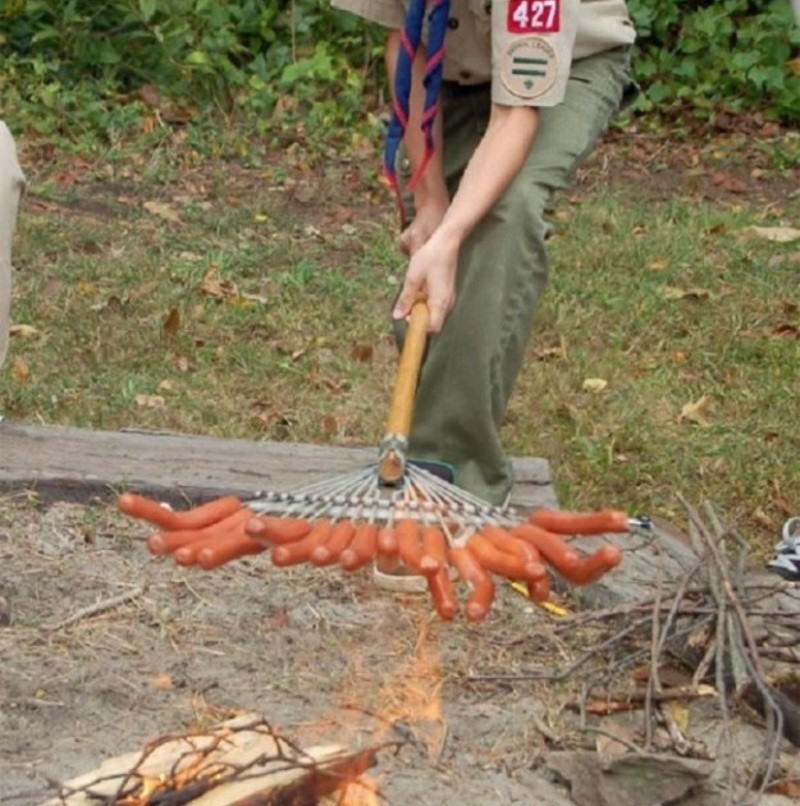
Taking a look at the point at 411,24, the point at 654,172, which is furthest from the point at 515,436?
the point at 654,172

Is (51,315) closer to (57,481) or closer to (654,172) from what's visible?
(57,481)

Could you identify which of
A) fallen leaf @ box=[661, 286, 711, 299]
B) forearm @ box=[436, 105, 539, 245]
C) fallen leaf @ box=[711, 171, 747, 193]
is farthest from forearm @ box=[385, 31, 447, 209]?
fallen leaf @ box=[711, 171, 747, 193]

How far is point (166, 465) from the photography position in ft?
15.5

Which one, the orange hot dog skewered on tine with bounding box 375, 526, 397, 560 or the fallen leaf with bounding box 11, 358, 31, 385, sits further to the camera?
the fallen leaf with bounding box 11, 358, 31, 385

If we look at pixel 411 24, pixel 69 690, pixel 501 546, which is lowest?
pixel 69 690

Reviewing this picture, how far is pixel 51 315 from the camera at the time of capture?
6.52 meters

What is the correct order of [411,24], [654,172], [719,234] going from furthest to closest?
[654,172] < [719,234] < [411,24]

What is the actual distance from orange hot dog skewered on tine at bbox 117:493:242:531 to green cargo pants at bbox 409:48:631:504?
48.6 inches

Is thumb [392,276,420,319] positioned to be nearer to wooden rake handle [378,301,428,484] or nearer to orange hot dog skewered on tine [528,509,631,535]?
wooden rake handle [378,301,428,484]

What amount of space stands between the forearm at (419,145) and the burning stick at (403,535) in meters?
1.18

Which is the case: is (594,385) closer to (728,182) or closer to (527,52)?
(527,52)

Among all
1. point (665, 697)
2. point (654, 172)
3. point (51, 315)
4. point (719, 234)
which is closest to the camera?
point (665, 697)

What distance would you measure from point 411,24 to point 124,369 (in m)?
2.15

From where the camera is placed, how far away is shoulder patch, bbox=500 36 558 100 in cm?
411
